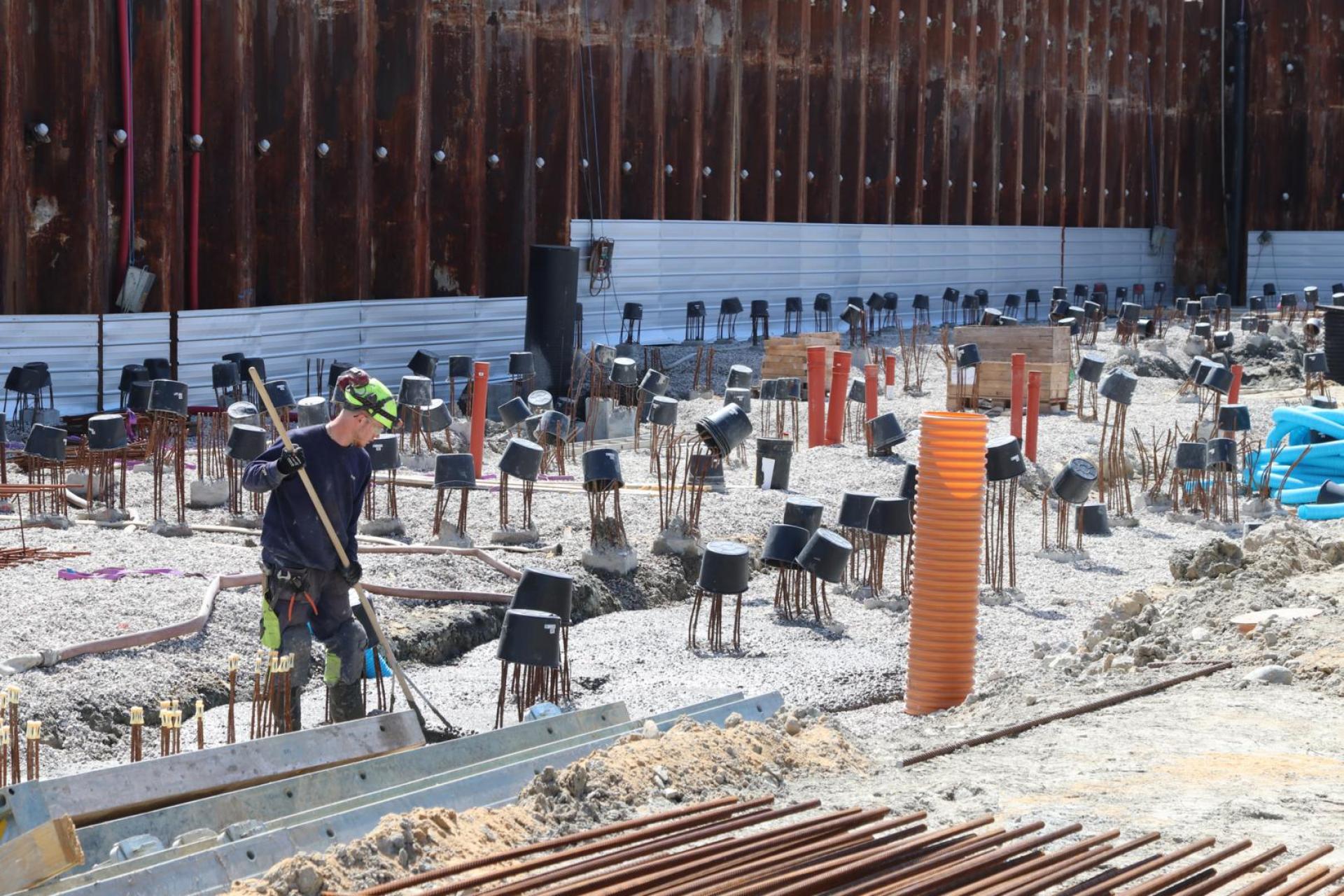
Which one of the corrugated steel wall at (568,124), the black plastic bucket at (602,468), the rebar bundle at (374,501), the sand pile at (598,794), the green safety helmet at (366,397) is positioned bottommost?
the sand pile at (598,794)

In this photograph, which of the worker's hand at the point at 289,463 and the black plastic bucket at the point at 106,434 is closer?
the worker's hand at the point at 289,463

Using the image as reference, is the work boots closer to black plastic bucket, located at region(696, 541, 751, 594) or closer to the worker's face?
the worker's face

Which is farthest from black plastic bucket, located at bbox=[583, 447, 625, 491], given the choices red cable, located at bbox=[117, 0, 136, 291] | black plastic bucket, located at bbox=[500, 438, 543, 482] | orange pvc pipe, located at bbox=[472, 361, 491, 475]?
red cable, located at bbox=[117, 0, 136, 291]

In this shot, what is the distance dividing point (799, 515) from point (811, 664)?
1842mm

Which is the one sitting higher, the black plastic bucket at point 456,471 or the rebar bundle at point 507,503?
the black plastic bucket at point 456,471

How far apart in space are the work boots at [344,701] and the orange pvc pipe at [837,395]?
927 centimetres

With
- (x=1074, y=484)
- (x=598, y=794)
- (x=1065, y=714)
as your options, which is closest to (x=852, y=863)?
(x=598, y=794)

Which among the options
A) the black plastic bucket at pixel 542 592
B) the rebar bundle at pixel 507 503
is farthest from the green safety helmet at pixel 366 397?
the rebar bundle at pixel 507 503

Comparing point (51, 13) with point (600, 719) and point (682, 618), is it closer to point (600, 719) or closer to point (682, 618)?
point (682, 618)

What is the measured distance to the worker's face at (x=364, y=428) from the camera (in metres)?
6.34

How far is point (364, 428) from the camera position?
638cm

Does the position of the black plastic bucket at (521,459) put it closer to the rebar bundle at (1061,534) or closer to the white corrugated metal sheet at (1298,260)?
the rebar bundle at (1061,534)

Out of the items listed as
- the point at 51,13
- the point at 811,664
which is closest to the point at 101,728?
the point at 811,664

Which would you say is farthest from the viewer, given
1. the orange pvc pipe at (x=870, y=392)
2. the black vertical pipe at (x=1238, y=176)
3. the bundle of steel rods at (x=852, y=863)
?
the black vertical pipe at (x=1238, y=176)
